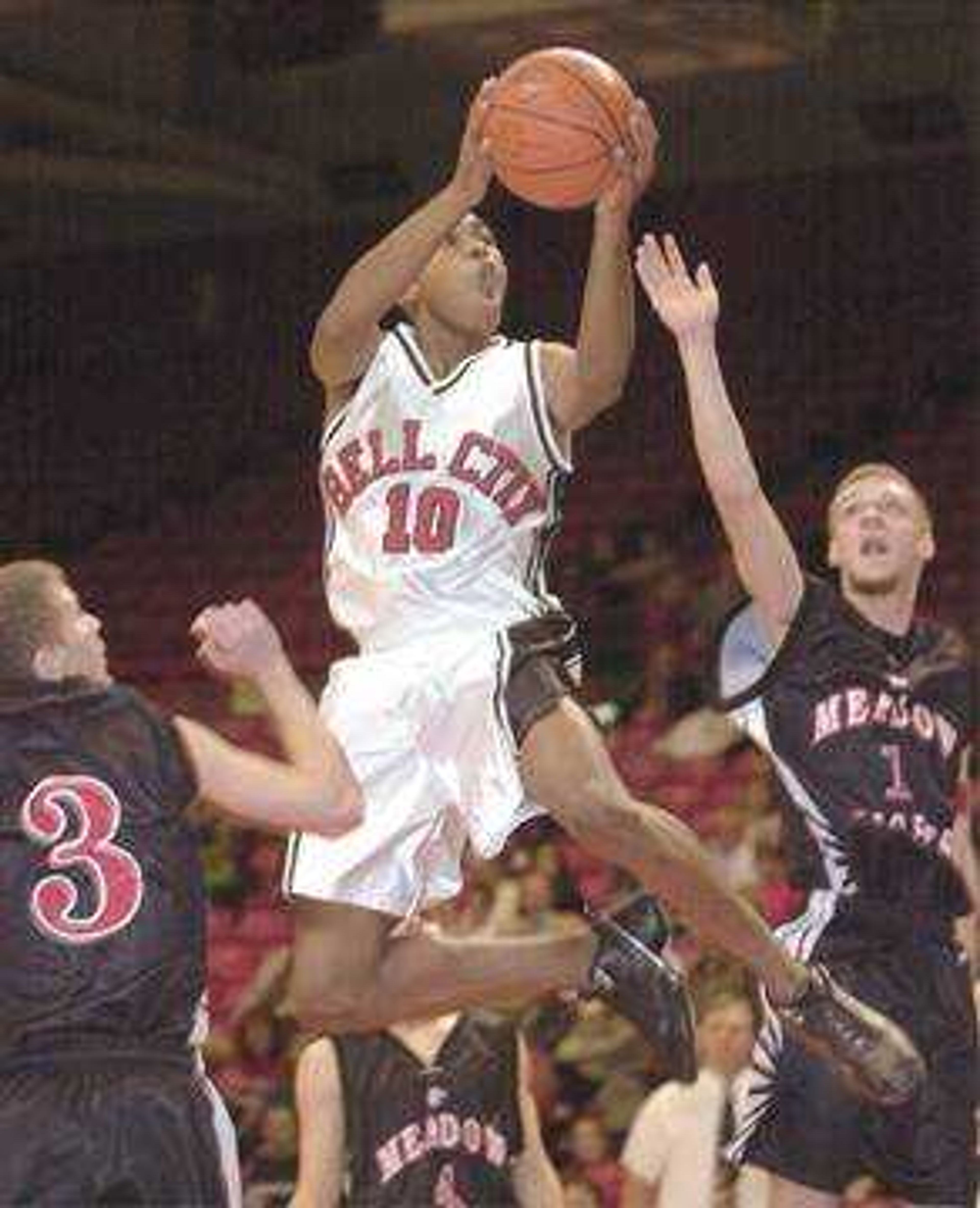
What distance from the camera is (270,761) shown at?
194 inches

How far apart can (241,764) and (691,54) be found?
1056 cm

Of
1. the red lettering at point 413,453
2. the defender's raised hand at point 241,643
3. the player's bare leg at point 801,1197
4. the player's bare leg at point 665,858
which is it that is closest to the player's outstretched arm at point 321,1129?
the player's bare leg at point 665,858

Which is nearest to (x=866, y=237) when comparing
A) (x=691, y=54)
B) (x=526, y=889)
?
(x=691, y=54)

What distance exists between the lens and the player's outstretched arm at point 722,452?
579 cm

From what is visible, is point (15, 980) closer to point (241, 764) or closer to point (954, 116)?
point (241, 764)

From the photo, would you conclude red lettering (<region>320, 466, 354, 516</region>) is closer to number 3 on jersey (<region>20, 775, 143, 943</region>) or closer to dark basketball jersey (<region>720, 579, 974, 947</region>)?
dark basketball jersey (<region>720, 579, 974, 947</region>)

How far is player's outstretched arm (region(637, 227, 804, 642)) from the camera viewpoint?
5.79 meters

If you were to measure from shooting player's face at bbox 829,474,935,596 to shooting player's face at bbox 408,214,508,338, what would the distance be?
0.92m

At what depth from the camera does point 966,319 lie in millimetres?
15758

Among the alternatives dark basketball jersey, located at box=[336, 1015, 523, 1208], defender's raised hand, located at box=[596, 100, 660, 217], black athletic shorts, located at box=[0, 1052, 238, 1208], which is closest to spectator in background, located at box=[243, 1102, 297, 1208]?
dark basketball jersey, located at box=[336, 1015, 523, 1208]

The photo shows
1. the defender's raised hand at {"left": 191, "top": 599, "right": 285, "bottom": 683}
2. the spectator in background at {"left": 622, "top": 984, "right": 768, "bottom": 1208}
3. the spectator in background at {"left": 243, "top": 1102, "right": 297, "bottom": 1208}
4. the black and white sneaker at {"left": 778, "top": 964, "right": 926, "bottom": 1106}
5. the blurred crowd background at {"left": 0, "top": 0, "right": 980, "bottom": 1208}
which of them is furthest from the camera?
the blurred crowd background at {"left": 0, "top": 0, "right": 980, "bottom": 1208}

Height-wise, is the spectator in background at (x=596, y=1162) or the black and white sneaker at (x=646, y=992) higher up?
the black and white sneaker at (x=646, y=992)

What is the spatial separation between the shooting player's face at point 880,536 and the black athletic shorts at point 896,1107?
2.59 feet

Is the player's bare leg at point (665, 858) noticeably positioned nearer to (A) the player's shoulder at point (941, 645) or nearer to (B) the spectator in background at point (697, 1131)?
(A) the player's shoulder at point (941, 645)
